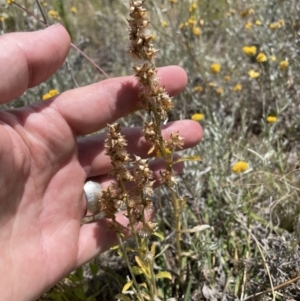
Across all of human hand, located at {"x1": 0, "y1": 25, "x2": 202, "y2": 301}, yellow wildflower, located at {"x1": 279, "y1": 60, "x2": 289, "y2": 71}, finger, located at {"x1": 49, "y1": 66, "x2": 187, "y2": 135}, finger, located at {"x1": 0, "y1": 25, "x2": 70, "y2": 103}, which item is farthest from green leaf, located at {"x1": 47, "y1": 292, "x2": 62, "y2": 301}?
yellow wildflower, located at {"x1": 279, "y1": 60, "x2": 289, "y2": 71}

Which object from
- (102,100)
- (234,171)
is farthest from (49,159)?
(234,171)

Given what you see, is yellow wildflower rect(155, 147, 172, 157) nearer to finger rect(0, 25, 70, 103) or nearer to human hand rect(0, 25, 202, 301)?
human hand rect(0, 25, 202, 301)

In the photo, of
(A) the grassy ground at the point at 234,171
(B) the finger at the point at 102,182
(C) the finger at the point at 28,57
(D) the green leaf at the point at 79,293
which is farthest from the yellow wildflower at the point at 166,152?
(D) the green leaf at the point at 79,293

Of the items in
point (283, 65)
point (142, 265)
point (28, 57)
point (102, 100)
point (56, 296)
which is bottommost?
point (56, 296)

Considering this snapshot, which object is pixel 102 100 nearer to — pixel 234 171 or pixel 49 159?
pixel 49 159

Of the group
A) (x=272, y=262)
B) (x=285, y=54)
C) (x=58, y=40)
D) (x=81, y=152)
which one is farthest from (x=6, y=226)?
(x=285, y=54)

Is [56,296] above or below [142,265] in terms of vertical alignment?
below

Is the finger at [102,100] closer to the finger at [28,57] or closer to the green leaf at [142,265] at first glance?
the finger at [28,57]
